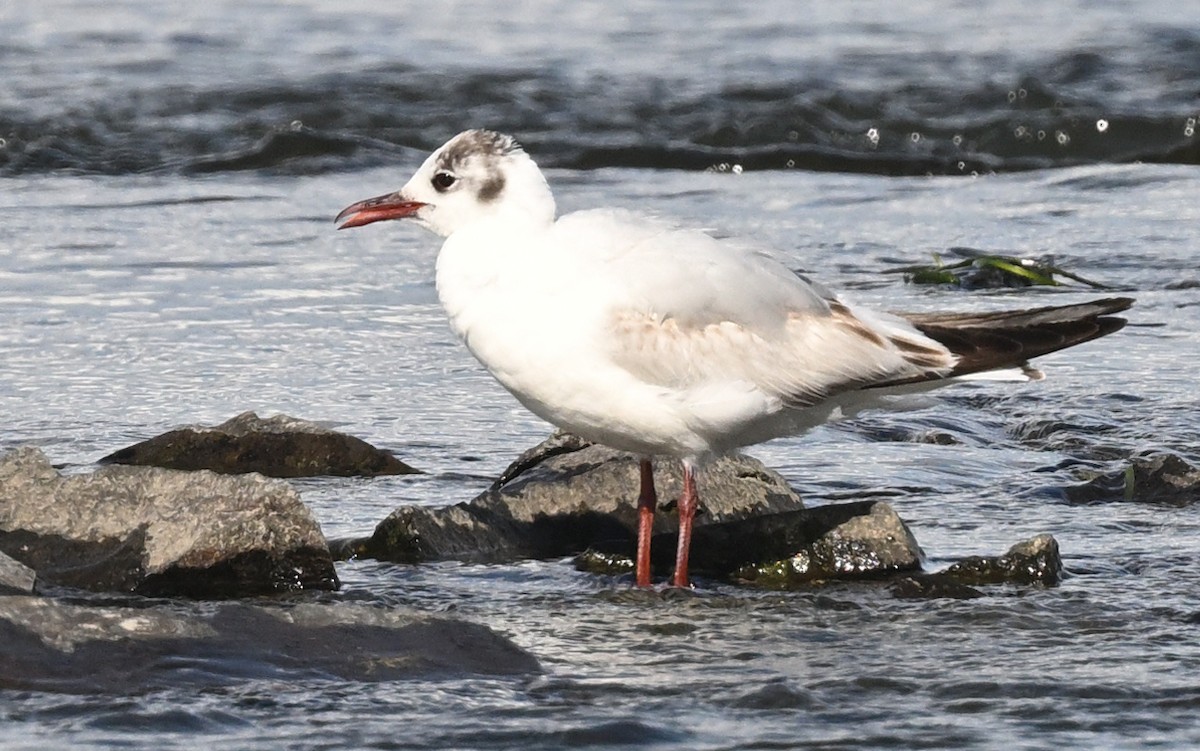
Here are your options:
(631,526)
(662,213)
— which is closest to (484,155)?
(631,526)

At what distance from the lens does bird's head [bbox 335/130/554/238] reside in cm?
562

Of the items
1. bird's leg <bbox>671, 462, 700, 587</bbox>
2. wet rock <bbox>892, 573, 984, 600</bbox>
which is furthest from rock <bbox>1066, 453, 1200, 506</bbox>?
bird's leg <bbox>671, 462, 700, 587</bbox>

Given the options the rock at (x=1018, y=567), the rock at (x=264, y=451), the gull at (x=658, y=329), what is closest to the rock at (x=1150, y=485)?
the gull at (x=658, y=329)

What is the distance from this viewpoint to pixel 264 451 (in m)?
6.34

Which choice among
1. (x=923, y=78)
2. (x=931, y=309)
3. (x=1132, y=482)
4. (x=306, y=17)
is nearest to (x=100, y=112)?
(x=306, y=17)

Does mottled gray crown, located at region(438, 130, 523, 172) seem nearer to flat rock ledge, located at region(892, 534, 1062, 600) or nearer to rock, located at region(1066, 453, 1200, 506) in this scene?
flat rock ledge, located at region(892, 534, 1062, 600)

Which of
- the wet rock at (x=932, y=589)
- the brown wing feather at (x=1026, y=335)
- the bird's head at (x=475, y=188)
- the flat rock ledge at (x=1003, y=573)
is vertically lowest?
the wet rock at (x=932, y=589)

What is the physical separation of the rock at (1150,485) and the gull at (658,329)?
530mm

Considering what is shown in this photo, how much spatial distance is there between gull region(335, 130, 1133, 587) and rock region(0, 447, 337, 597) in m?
0.71

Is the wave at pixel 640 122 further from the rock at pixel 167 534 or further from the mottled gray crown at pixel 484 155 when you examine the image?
the rock at pixel 167 534

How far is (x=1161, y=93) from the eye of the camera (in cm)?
1433

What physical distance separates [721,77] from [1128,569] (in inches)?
384

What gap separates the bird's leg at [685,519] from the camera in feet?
17.8

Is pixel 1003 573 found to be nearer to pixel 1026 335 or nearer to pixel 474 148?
pixel 1026 335
